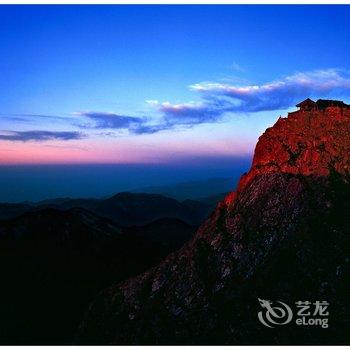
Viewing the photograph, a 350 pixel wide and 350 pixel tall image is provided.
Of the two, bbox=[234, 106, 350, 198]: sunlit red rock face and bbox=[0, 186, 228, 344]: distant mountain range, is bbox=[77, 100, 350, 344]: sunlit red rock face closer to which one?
bbox=[234, 106, 350, 198]: sunlit red rock face

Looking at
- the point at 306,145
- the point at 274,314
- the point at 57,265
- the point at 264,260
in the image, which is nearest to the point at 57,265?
the point at 57,265

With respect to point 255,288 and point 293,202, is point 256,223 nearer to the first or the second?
point 293,202

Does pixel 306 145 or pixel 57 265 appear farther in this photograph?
pixel 57 265

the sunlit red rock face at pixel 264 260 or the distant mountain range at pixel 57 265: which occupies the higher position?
the sunlit red rock face at pixel 264 260

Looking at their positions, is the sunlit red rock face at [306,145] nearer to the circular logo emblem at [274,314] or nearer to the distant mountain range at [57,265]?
the circular logo emblem at [274,314]

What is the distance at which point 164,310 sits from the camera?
170 ft

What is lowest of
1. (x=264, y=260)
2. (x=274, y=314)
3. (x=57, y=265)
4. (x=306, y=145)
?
(x=57, y=265)

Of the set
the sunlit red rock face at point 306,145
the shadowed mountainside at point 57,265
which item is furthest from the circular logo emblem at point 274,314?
the shadowed mountainside at point 57,265

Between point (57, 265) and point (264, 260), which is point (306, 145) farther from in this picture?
point (57, 265)

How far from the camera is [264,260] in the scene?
48.2m

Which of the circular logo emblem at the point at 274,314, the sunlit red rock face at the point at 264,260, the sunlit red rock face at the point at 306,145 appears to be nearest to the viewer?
the circular logo emblem at the point at 274,314

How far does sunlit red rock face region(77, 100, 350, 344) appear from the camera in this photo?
43250 mm

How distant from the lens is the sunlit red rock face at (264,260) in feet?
142

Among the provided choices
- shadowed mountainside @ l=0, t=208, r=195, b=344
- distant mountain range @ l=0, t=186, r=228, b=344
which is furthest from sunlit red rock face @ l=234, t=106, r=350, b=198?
shadowed mountainside @ l=0, t=208, r=195, b=344
